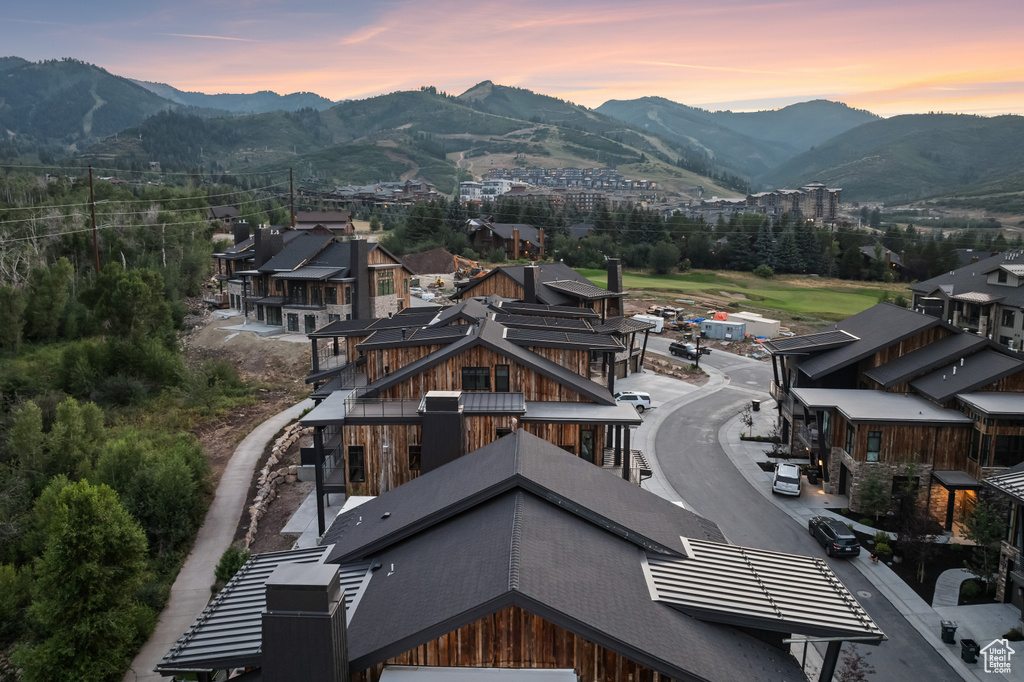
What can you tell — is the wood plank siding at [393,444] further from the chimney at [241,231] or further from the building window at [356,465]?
the chimney at [241,231]

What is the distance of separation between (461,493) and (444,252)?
79.5 m

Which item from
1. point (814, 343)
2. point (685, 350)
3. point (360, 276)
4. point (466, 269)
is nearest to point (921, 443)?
point (814, 343)

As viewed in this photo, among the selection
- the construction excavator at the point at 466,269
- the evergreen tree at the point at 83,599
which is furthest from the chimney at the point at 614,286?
the construction excavator at the point at 466,269

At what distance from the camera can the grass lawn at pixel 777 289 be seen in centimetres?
7750

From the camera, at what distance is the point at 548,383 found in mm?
25156

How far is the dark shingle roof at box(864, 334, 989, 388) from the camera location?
1125 inches

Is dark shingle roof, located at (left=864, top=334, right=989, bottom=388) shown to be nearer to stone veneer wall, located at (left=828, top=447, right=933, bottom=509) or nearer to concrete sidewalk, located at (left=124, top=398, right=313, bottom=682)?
stone veneer wall, located at (left=828, top=447, right=933, bottom=509)

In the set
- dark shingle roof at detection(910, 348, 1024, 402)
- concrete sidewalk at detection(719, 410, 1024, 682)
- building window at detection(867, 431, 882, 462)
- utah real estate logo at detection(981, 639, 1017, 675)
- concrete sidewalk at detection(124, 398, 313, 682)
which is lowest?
concrete sidewalk at detection(124, 398, 313, 682)

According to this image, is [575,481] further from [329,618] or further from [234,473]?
[234,473]

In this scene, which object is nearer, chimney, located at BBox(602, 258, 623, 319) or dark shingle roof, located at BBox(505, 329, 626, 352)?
dark shingle roof, located at BBox(505, 329, 626, 352)

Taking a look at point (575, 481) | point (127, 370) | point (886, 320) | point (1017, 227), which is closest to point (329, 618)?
point (575, 481)

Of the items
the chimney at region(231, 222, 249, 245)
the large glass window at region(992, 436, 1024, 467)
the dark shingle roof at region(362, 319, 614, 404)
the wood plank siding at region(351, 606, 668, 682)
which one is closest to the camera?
the wood plank siding at region(351, 606, 668, 682)

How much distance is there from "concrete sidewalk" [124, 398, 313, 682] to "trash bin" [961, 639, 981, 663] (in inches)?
772

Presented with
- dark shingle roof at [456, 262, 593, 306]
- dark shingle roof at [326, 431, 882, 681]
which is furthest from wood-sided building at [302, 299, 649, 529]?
dark shingle roof at [456, 262, 593, 306]
